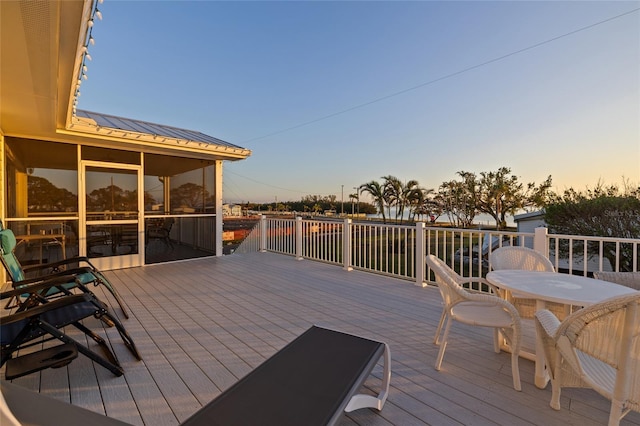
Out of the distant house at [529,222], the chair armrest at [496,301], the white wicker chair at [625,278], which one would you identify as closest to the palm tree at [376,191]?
the distant house at [529,222]

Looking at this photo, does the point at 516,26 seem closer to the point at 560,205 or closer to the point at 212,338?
the point at 560,205

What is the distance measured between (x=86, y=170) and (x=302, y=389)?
640cm

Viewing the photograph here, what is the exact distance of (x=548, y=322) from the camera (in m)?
1.80

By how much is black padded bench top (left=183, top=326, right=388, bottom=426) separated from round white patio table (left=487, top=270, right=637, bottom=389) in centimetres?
112

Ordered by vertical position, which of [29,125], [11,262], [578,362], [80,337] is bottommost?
[80,337]

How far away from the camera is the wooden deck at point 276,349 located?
73.4 inches

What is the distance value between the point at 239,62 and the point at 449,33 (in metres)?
7.95

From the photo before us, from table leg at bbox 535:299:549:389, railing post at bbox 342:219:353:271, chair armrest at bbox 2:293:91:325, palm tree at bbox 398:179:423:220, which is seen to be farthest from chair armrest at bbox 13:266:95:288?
palm tree at bbox 398:179:423:220

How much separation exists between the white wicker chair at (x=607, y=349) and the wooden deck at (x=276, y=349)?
38cm

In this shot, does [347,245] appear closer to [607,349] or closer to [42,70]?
[607,349]

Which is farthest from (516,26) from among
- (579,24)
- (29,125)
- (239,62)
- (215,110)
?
(215,110)

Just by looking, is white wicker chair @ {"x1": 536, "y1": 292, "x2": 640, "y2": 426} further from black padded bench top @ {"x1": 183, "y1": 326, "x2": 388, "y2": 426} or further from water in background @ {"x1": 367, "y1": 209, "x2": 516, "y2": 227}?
water in background @ {"x1": 367, "y1": 209, "x2": 516, "y2": 227}

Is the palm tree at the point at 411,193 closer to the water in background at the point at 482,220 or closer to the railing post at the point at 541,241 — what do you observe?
the water in background at the point at 482,220

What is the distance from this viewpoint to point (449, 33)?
954cm
